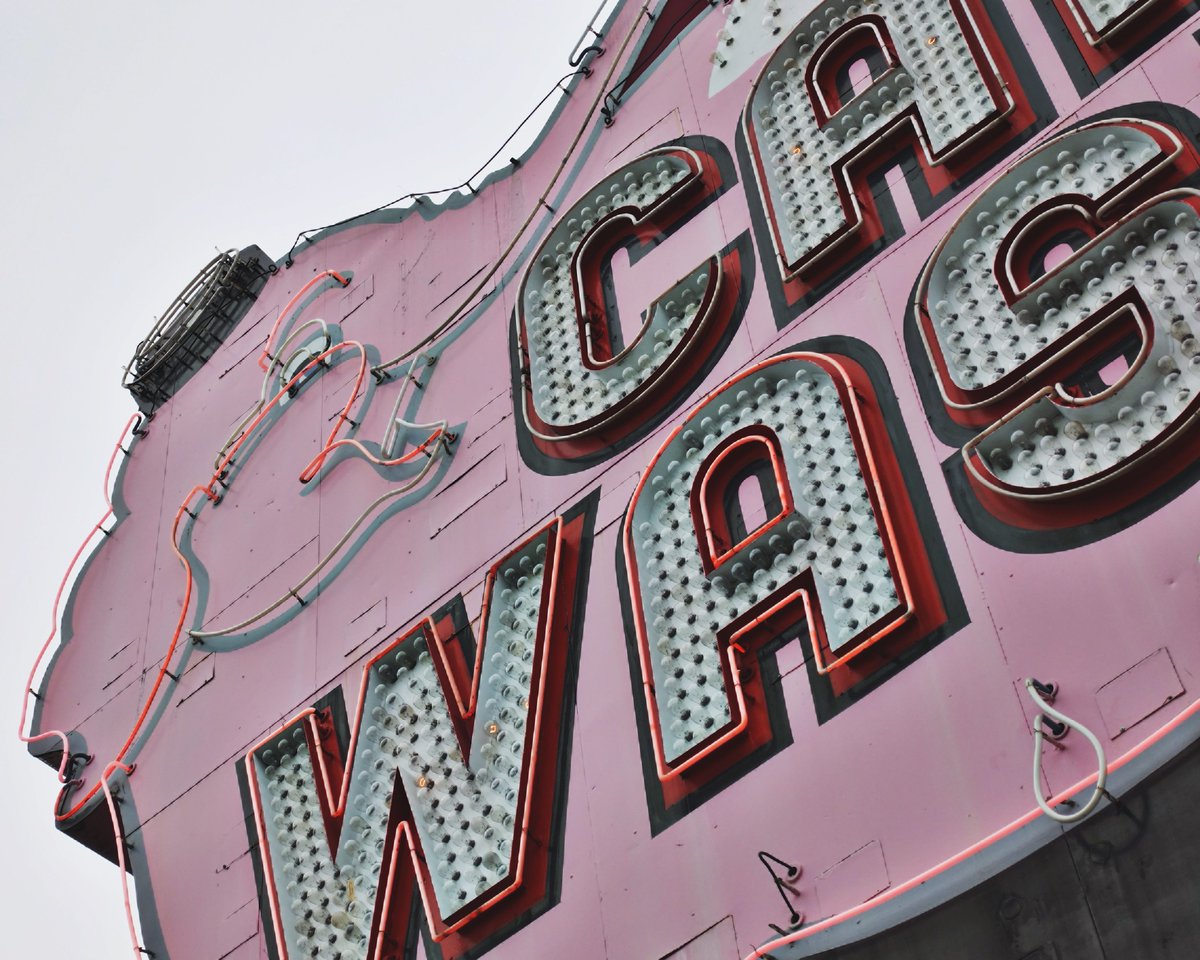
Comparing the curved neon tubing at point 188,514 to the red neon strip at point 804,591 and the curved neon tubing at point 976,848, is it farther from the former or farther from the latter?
the curved neon tubing at point 976,848

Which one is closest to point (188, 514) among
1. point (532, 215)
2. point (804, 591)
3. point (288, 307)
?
point (288, 307)

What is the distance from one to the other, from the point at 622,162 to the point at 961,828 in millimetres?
6921

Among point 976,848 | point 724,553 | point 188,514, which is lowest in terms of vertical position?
point 976,848

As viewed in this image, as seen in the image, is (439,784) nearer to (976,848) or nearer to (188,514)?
(976,848)

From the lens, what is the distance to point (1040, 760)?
6969 mm

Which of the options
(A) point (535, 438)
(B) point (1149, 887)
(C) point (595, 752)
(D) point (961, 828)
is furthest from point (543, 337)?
(B) point (1149, 887)

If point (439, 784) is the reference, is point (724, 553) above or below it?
above

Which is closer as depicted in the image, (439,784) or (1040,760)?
(1040,760)

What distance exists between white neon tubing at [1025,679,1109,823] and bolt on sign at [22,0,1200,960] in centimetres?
4

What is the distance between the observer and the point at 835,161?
420 inches

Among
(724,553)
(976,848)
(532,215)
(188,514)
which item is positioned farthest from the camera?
(188,514)

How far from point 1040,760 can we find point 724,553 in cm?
260

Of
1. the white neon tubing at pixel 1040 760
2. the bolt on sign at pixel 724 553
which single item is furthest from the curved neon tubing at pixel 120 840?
the white neon tubing at pixel 1040 760

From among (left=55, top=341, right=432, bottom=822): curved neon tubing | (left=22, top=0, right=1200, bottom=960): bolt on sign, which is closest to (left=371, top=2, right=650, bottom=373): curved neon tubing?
(left=22, top=0, right=1200, bottom=960): bolt on sign
